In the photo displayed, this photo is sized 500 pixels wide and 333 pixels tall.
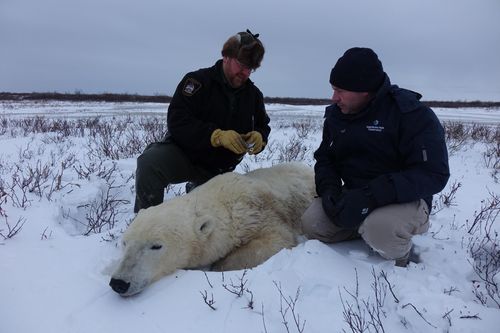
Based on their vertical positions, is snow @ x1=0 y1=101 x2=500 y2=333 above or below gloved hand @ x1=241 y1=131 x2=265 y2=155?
below

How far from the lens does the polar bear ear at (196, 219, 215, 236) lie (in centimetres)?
307

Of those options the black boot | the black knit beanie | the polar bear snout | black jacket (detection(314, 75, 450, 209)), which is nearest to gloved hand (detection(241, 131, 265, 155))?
black jacket (detection(314, 75, 450, 209))

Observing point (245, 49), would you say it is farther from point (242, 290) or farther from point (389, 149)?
point (242, 290)

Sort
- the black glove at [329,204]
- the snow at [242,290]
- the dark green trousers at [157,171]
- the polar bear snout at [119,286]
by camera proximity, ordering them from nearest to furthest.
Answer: the snow at [242,290] → the polar bear snout at [119,286] → the black glove at [329,204] → the dark green trousers at [157,171]

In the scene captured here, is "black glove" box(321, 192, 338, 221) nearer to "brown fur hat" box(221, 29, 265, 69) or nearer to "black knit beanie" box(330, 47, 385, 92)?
"black knit beanie" box(330, 47, 385, 92)

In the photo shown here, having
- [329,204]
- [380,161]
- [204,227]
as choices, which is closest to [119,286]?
[204,227]

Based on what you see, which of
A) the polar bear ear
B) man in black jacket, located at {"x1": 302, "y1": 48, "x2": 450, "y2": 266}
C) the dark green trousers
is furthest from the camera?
the dark green trousers

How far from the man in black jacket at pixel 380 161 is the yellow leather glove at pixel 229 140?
89cm

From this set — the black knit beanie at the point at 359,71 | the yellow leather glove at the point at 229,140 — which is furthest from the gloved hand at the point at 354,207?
the yellow leather glove at the point at 229,140

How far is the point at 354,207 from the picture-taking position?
107 inches

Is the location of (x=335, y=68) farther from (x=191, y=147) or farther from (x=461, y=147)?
(x=461, y=147)

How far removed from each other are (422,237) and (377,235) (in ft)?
2.55

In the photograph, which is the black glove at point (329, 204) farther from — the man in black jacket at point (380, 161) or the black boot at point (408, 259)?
the black boot at point (408, 259)

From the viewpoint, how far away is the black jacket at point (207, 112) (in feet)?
12.6
